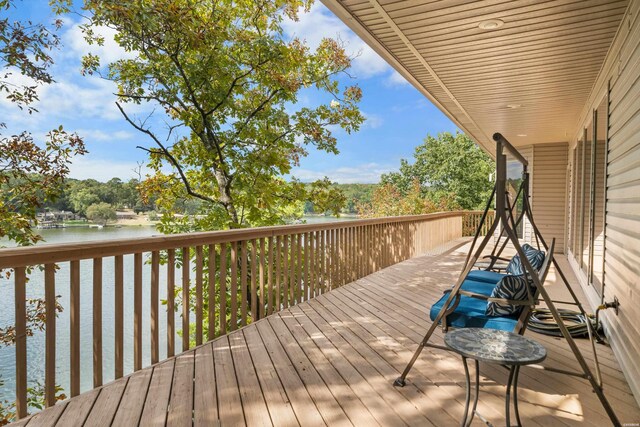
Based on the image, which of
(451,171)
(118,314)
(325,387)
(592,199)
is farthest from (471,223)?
(451,171)

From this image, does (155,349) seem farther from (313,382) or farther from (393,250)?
(393,250)

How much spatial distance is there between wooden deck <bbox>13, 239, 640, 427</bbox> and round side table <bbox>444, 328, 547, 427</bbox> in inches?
12.9

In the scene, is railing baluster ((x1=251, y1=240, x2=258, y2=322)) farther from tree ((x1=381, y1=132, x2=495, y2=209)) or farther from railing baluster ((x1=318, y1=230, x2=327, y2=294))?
tree ((x1=381, y1=132, x2=495, y2=209))

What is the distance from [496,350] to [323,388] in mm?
1121

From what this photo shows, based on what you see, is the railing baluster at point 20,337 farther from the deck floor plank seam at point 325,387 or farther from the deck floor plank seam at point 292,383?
the deck floor plank seam at point 325,387

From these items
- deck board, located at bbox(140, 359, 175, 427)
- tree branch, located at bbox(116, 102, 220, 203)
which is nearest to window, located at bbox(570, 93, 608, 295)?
deck board, located at bbox(140, 359, 175, 427)

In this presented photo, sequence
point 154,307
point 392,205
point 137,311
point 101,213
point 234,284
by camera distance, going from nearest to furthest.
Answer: point 137,311
point 154,307
point 234,284
point 101,213
point 392,205

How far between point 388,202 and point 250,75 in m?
10.7

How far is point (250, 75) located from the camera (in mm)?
7199

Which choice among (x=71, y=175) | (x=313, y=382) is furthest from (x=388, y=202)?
(x=313, y=382)

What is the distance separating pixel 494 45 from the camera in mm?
3498

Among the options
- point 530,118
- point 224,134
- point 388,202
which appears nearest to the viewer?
point 530,118

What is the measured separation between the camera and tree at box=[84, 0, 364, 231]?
654 centimetres

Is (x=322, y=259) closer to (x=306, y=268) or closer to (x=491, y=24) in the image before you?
(x=306, y=268)
